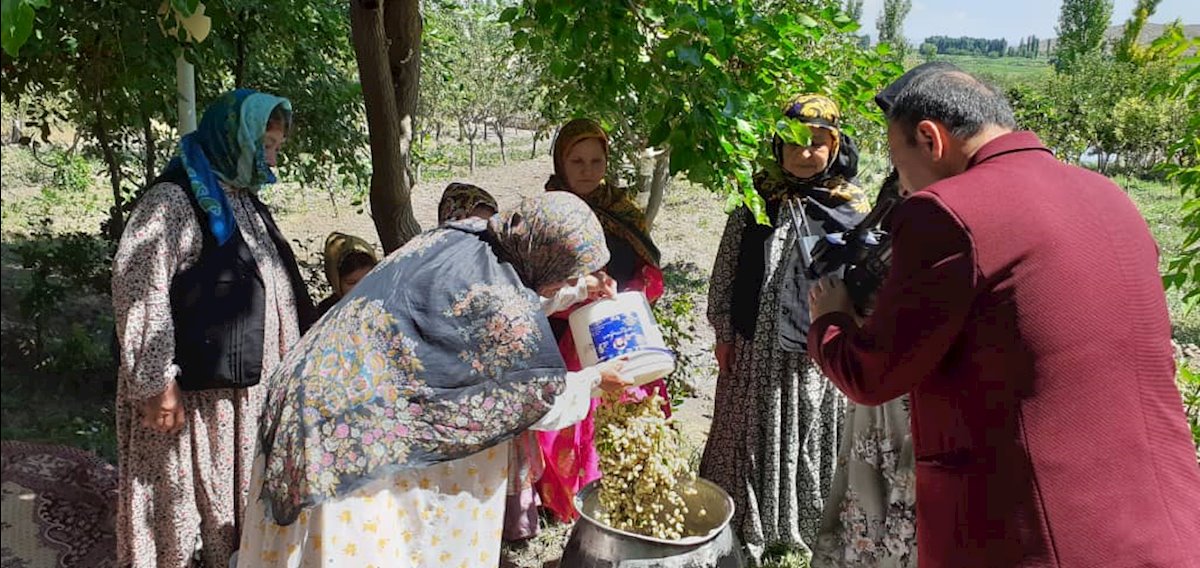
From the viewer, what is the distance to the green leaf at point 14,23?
1.26 meters

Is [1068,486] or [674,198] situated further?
[674,198]

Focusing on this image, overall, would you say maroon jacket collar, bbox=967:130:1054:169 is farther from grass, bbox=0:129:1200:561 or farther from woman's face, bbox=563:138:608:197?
woman's face, bbox=563:138:608:197

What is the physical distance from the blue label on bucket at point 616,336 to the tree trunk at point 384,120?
1.60 m

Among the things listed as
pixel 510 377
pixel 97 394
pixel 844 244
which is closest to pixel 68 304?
pixel 97 394

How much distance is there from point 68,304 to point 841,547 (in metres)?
5.66

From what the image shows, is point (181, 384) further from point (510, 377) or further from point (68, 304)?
point (68, 304)

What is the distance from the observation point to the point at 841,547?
2.53 meters

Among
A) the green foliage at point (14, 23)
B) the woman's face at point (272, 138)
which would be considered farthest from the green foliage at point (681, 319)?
the green foliage at point (14, 23)

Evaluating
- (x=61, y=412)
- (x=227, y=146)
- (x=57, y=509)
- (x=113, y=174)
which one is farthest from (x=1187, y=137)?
(x=61, y=412)

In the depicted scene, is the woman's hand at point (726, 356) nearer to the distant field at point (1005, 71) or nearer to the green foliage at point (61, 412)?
the distant field at point (1005, 71)

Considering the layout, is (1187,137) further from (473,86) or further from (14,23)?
(473,86)

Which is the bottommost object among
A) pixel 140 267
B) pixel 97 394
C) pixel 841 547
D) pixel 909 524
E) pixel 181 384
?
pixel 97 394

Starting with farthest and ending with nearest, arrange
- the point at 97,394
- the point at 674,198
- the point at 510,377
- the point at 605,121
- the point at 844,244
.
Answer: the point at 674,198 → the point at 97,394 → the point at 605,121 → the point at 844,244 → the point at 510,377

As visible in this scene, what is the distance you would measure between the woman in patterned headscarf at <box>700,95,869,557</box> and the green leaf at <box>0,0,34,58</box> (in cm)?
218
